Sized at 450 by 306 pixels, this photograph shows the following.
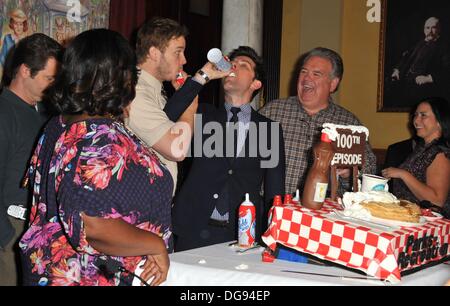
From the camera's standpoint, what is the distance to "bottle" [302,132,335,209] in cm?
178

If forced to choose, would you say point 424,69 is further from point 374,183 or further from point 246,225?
point 246,225

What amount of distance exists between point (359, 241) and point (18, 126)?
1483 millimetres

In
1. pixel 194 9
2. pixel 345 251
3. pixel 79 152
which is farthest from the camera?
pixel 194 9

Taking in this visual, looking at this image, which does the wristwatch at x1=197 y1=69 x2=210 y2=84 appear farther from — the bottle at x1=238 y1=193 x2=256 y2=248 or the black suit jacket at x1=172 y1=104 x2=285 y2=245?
the bottle at x1=238 y1=193 x2=256 y2=248

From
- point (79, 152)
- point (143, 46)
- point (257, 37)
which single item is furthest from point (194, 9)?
point (79, 152)

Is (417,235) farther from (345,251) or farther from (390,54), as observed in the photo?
(390,54)

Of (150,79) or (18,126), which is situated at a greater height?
(150,79)

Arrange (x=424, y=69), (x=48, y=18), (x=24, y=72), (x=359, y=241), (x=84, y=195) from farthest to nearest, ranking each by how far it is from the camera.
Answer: (x=424, y=69) < (x=48, y=18) < (x=24, y=72) < (x=359, y=241) < (x=84, y=195)

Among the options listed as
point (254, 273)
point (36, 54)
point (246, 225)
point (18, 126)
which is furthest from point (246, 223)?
point (36, 54)

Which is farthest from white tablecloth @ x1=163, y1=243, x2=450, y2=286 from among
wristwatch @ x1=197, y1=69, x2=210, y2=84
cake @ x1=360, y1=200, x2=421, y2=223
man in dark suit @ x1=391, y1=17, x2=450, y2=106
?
man in dark suit @ x1=391, y1=17, x2=450, y2=106

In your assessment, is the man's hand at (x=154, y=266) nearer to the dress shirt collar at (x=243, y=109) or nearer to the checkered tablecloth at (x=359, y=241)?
the checkered tablecloth at (x=359, y=241)

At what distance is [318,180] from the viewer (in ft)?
5.88

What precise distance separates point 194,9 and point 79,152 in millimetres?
3858

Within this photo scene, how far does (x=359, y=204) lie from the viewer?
173 cm
